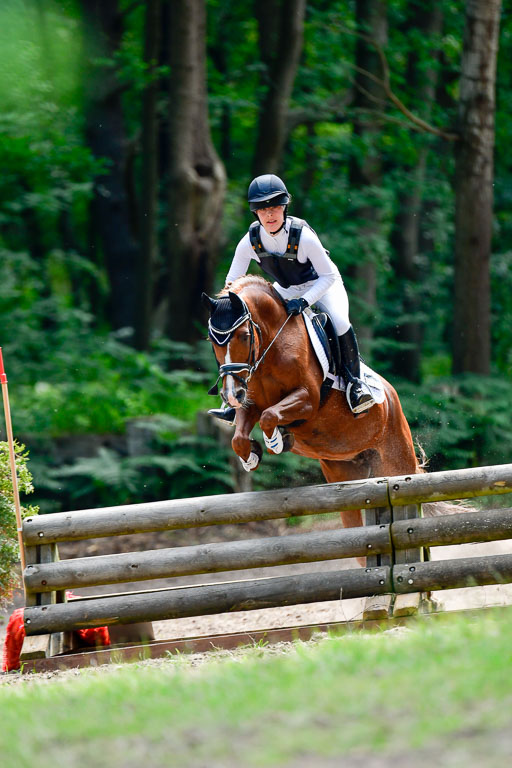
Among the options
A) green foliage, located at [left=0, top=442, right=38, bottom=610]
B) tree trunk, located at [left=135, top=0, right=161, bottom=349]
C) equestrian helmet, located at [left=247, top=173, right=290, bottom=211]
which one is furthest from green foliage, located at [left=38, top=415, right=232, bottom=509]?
equestrian helmet, located at [left=247, top=173, right=290, bottom=211]

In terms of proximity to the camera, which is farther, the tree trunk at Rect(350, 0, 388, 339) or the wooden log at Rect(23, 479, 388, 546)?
the tree trunk at Rect(350, 0, 388, 339)

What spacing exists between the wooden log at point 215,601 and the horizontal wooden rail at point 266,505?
1.38ft

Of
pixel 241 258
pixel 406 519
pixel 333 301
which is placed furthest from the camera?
pixel 333 301

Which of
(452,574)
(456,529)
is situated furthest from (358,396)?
(452,574)

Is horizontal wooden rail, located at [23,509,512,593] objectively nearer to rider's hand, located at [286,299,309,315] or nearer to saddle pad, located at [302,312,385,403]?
saddle pad, located at [302,312,385,403]

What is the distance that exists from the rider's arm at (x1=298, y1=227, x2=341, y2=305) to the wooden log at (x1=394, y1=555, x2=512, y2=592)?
6.02ft

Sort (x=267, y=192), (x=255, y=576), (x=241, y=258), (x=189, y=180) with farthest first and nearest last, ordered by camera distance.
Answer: (x=189, y=180), (x=255, y=576), (x=241, y=258), (x=267, y=192)

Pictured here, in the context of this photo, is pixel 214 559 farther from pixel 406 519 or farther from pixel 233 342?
pixel 233 342

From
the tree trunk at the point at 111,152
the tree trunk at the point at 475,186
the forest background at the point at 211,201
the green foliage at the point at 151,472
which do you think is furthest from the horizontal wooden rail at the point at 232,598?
the tree trunk at the point at 111,152

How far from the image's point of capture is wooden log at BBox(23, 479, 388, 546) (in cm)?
583

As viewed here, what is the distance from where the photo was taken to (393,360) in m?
16.3

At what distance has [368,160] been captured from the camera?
16000 millimetres

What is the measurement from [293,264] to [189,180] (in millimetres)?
7568

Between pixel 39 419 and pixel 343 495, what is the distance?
7715 millimetres
